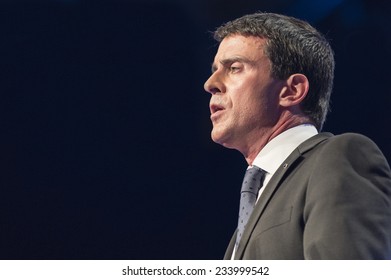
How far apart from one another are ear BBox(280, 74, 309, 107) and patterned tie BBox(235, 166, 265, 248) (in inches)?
10.9

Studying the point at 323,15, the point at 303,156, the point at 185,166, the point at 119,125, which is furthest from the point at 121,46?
the point at 303,156

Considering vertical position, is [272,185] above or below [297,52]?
below

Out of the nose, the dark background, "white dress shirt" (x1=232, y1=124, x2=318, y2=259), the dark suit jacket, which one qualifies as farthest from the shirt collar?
the dark background

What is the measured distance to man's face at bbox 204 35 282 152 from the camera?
1.88 m

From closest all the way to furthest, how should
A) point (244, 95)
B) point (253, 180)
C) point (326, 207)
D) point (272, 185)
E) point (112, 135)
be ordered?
point (326, 207), point (272, 185), point (253, 180), point (244, 95), point (112, 135)

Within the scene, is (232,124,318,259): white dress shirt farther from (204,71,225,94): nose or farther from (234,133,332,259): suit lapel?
(204,71,225,94): nose

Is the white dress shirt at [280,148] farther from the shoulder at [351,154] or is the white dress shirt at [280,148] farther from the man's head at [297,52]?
the shoulder at [351,154]

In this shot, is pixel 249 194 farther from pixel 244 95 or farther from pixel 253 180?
pixel 244 95

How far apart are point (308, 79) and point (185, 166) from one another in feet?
2.98

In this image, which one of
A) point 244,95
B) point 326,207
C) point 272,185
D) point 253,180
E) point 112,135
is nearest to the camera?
point 326,207

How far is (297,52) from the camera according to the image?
1.96 metres

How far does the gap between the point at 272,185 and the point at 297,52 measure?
0.55 metres

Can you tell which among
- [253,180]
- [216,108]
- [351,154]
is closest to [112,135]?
[216,108]

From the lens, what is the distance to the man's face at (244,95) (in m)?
1.88
